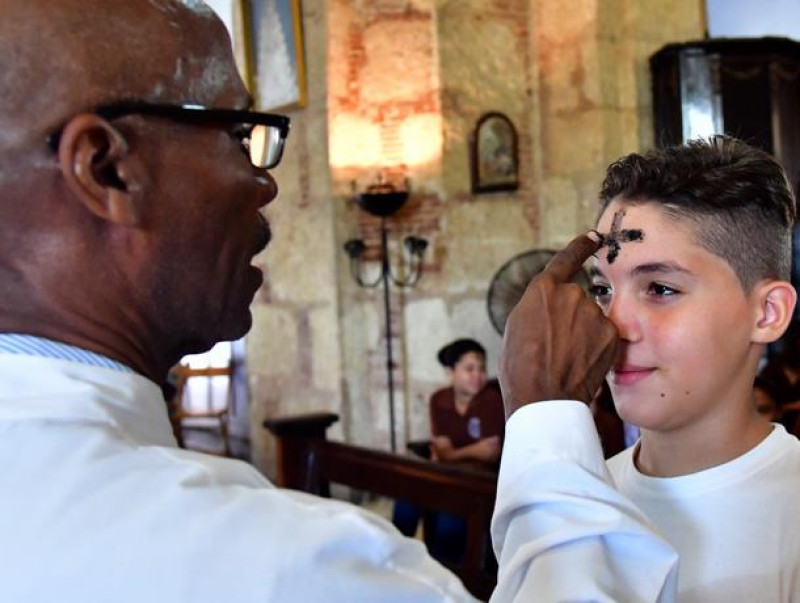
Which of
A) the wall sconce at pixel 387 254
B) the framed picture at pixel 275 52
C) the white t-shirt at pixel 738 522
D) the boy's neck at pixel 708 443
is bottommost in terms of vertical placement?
the white t-shirt at pixel 738 522

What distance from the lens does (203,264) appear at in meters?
0.95

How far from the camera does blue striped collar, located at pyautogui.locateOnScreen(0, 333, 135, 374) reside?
2.73 feet

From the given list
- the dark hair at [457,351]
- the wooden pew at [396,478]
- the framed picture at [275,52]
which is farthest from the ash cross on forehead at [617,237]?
the framed picture at [275,52]

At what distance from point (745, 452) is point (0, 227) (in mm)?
994

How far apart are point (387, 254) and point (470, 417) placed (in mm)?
1658

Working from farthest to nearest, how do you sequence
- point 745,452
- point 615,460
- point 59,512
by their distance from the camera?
point 615,460, point 745,452, point 59,512

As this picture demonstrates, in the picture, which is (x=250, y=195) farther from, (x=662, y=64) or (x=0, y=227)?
(x=662, y=64)

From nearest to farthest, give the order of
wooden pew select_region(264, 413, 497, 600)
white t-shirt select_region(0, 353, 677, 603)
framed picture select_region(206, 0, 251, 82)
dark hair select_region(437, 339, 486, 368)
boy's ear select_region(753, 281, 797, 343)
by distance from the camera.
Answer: white t-shirt select_region(0, 353, 677, 603)
boy's ear select_region(753, 281, 797, 343)
wooden pew select_region(264, 413, 497, 600)
dark hair select_region(437, 339, 486, 368)
framed picture select_region(206, 0, 251, 82)

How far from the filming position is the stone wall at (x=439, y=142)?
5684mm

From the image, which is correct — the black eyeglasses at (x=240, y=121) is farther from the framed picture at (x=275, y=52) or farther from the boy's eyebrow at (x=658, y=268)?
the framed picture at (x=275, y=52)

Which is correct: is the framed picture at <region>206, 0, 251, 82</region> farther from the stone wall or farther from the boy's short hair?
the boy's short hair

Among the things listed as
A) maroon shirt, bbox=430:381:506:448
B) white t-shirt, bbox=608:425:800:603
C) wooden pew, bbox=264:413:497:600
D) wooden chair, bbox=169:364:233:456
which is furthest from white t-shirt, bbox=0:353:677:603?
wooden chair, bbox=169:364:233:456

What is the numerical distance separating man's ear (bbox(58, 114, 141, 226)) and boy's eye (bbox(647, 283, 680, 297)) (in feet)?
2.34

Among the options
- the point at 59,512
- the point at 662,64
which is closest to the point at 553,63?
the point at 662,64
